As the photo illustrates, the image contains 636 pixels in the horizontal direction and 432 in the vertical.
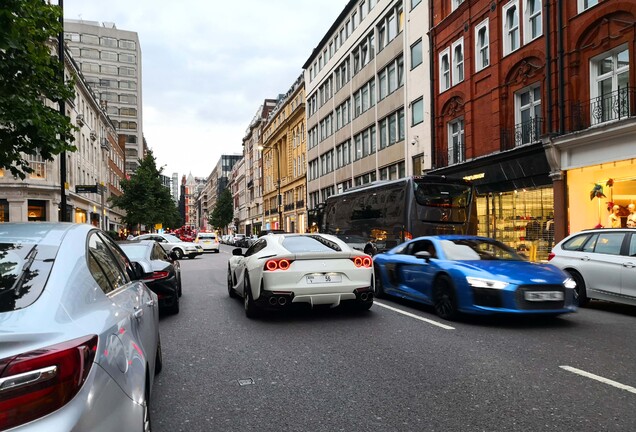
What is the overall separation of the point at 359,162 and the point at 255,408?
116 ft

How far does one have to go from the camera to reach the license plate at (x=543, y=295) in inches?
275

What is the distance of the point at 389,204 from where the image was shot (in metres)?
17.7

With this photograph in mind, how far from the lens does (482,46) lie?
75.7 ft

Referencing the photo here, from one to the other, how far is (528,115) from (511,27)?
13.5 ft

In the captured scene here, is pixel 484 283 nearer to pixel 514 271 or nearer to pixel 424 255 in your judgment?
pixel 514 271

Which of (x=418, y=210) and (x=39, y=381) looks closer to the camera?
(x=39, y=381)

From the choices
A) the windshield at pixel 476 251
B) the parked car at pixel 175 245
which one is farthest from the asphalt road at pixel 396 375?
the parked car at pixel 175 245

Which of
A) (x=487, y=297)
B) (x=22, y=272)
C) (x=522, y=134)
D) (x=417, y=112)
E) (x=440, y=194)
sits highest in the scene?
(x=417, y=112)

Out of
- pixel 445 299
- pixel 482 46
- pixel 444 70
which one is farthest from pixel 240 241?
pixel 445 299

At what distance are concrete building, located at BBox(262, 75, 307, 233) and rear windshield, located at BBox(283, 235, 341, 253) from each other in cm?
4451

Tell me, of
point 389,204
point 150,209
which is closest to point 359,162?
point 389,204

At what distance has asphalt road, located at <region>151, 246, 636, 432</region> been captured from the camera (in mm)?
3607

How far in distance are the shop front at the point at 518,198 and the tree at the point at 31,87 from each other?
1616 cm

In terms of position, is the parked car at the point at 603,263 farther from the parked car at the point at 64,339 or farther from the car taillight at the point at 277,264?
the parked car at the point at 64,339
